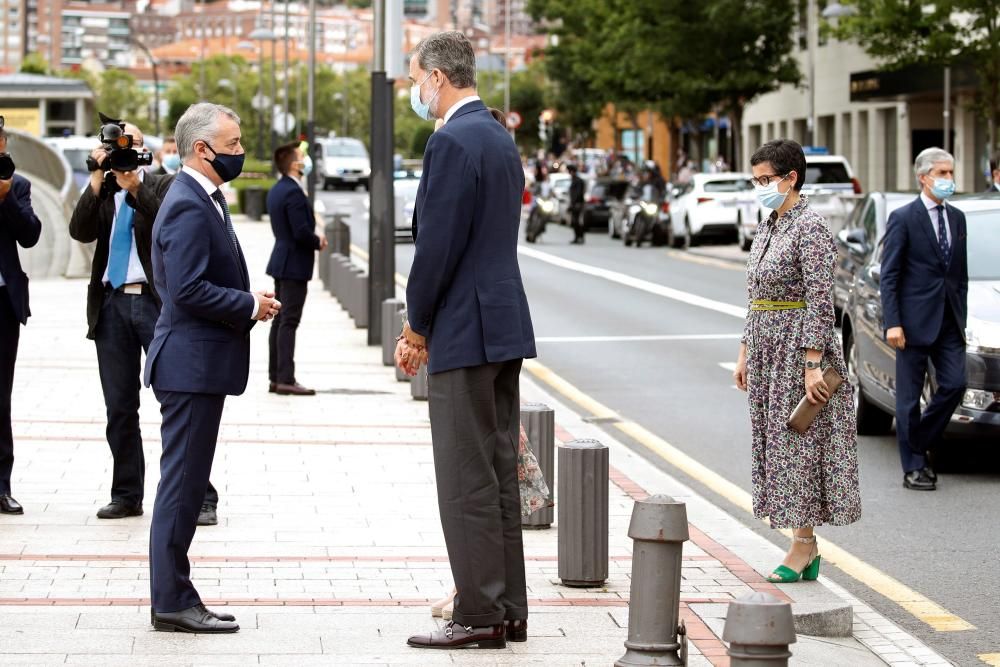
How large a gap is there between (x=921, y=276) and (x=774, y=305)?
2896 mm

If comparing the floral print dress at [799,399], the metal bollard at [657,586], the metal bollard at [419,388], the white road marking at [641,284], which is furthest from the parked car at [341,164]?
the metal bollard at [657,586]

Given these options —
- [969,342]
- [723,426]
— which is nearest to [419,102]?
[969,342]

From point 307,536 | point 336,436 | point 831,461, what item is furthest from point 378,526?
point 336,436

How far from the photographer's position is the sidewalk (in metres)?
5.99

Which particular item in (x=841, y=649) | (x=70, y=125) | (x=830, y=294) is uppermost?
(x=70, y=125)

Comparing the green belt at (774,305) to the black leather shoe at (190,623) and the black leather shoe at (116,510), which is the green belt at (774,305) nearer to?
the black leather shoe at (190,623)

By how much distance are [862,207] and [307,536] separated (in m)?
8.36

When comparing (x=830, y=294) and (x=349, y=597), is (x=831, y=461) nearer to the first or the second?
(x=830, y=294)

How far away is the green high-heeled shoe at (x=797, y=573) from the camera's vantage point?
23.6 feet

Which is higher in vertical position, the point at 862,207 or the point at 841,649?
the point at 862,207

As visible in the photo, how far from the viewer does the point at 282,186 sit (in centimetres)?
1330

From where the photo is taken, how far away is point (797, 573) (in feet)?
23.7

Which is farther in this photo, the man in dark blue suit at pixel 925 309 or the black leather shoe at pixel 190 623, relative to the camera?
the man in dark blue suit at pixel 925 309

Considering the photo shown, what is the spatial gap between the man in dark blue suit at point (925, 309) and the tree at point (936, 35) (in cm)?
2043
